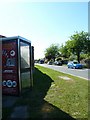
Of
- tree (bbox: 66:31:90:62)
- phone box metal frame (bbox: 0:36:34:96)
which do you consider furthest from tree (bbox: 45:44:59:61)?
phone box metal frame (bbox: 0:36:34:96)

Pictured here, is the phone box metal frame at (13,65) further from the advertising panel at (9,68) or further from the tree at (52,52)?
the tree at (52,52)

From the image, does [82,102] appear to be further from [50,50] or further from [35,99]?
[50,50]

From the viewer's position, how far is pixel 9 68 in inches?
363

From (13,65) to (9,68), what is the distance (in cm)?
25

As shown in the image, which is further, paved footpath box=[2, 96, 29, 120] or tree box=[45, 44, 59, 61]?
tree box=[45, 44, 59, 61]

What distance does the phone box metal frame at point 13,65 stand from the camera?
29.3 ft

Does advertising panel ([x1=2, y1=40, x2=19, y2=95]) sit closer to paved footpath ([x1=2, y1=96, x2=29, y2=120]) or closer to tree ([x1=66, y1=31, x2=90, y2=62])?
paved footpath ([x1=2, y1=96, x2=29, y2=120])

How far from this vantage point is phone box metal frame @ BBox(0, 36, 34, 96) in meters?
8.95

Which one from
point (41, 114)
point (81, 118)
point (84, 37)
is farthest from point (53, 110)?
point (84, 37)

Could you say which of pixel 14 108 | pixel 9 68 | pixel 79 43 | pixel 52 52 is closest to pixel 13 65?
pixel 9 68

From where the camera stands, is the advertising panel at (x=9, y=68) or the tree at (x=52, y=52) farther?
the tree at (x=52, y=52)

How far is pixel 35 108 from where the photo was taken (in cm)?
742

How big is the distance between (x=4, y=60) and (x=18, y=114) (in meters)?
3.22

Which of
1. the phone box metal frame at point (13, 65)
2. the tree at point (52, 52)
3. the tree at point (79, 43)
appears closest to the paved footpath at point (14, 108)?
the phone box metal frame at point (13, 65)
